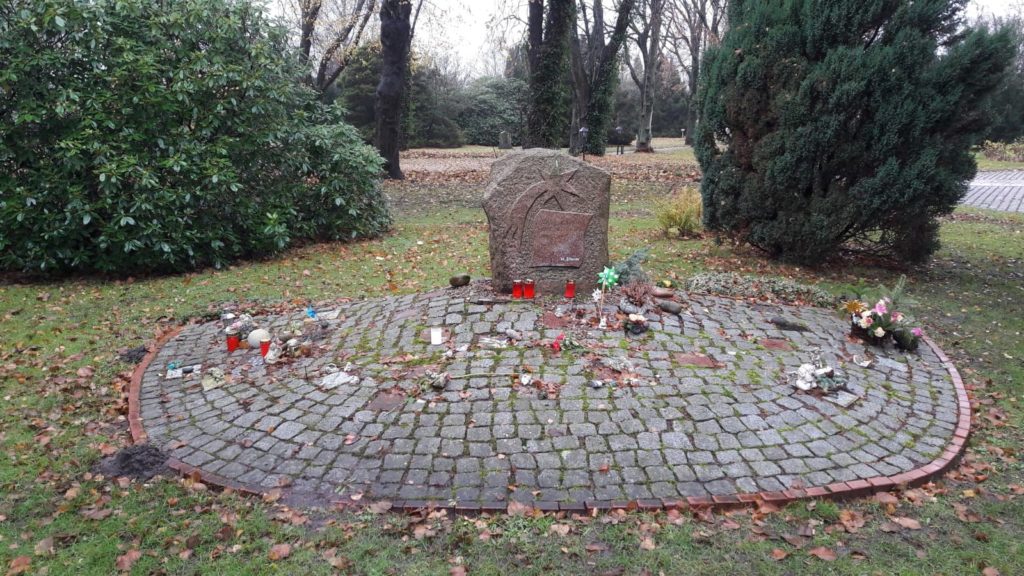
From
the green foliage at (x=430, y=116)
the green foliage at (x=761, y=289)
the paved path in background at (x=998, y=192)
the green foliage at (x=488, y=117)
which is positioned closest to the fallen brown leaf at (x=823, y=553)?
the green foliage at (x=761, y=289)

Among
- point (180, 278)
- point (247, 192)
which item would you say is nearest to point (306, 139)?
point (247, 192)

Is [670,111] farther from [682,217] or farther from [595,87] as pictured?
[682,217]

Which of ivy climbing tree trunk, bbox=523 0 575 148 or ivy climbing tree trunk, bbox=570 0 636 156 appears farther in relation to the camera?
ivy climbing tree trunk, bbox=570 0 636 156

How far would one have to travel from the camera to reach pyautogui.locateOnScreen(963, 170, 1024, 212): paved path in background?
1559 cm

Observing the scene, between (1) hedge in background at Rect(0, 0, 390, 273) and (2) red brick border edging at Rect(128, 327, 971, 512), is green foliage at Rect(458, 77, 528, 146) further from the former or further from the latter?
(2) red brick border edging at Rect(128, 327, 971, 512)

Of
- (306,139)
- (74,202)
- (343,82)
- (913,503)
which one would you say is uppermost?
(343,82)

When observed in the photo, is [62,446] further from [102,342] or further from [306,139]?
[306,139]

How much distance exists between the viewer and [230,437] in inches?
186

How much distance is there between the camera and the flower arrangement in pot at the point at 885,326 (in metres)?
6.17

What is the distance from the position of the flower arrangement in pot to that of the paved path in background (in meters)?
12.0

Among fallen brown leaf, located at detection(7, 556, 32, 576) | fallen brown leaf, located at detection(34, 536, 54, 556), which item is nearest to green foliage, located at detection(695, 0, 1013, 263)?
fallen brown leaf, located at detection(34, 536, 54, 556)

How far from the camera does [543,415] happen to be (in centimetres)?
466

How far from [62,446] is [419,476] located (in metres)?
2.93

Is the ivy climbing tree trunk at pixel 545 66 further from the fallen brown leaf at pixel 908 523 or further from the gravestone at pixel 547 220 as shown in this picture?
the fallen brown leaf at pixel 908 523
